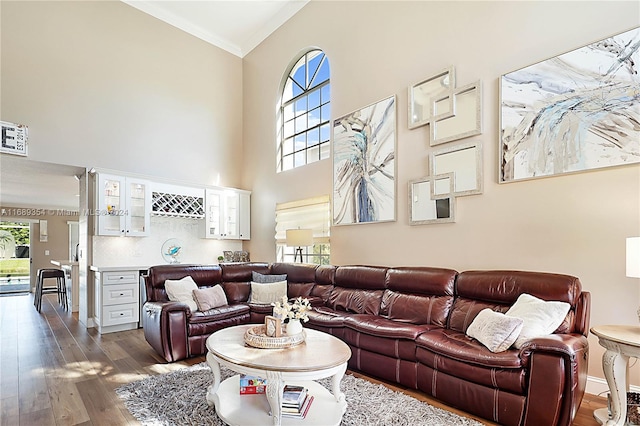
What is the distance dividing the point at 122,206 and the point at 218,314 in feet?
8.52

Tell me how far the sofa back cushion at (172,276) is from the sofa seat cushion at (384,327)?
207 centimetres

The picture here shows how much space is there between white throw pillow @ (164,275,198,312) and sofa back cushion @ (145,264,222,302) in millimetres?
99

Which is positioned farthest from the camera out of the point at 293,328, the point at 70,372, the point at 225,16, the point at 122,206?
the point at 225,16

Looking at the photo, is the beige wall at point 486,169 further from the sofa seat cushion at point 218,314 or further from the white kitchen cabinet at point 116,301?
the white kitchen cabinet at point 116,301

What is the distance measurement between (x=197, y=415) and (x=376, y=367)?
1482mm

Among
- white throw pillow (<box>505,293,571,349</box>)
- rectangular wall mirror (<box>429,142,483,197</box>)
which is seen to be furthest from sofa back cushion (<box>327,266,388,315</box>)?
white throw pillow (<box>505,293,571,349</box>)

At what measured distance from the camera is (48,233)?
10.0 m

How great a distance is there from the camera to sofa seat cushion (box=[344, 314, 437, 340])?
2.81m

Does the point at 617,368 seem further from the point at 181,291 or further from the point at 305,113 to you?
the point at 305,113

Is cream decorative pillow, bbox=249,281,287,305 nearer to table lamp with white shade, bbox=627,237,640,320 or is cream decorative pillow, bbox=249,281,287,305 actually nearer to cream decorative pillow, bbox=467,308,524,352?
cream decorative pillow, bbox=467,308,524,352

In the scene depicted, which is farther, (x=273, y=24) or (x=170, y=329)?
(x=273, y=24)

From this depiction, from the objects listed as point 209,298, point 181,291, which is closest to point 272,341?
point 209,298

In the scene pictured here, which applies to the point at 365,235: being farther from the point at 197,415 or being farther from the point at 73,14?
the point at 73,14

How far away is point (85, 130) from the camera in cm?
504
